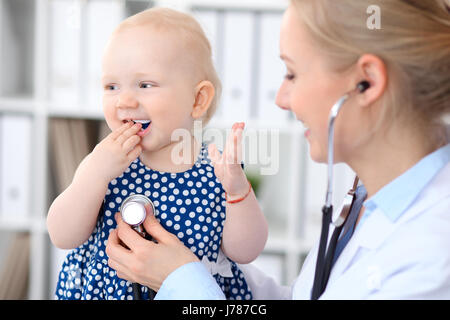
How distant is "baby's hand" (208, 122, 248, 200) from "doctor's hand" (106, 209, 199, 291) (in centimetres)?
13

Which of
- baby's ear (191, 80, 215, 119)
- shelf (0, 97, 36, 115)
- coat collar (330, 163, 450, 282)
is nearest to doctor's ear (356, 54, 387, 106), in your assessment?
coat collar (330, 163, 450, 282)

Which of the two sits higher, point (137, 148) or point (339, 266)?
point (137, 148)

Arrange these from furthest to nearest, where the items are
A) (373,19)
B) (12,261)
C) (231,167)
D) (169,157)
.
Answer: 1. (12,261)
2. (169,157)
3. (231,167)
4. (373,19)

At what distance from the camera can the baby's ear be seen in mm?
951

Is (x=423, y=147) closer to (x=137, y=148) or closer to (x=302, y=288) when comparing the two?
(x=302, y=288)

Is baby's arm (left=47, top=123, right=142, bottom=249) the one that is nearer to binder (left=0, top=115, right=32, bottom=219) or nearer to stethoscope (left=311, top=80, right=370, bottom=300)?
stethoscope (left=311, top=80, right=370, bottom=300)

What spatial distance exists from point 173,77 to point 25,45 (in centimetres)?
152

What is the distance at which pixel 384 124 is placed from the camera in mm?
747

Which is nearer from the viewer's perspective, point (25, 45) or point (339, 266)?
point (339, 266)

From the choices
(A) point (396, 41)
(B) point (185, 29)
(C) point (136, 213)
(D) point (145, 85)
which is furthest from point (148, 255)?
(A) point (396, 41)

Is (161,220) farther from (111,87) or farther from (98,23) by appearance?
(98,23)

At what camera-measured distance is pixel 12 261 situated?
2.11 meters

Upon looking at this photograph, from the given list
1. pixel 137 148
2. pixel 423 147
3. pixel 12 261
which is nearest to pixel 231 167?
pixel 137 148

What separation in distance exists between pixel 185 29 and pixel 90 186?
320mm
